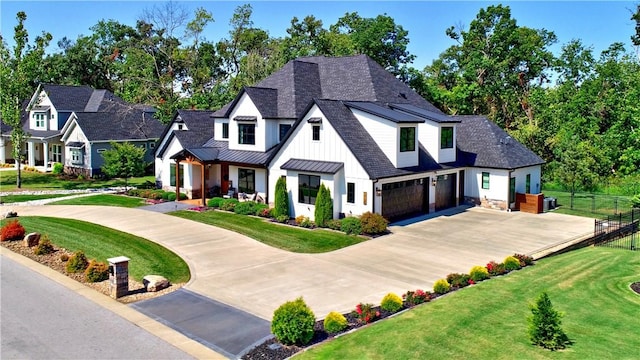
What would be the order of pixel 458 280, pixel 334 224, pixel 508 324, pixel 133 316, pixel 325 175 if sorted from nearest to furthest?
pixel 508 324
pixel 133 316
pixel 458 280
pixel 334 224
pixel 325 175

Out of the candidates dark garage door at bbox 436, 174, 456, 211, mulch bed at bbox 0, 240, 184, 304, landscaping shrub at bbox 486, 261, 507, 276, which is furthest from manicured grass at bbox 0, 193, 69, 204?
landscaping shrub at bbox 486, 261, 507, 276

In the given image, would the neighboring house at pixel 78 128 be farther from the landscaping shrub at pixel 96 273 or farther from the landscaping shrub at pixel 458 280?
the landscaping shrub at pixel 458 280

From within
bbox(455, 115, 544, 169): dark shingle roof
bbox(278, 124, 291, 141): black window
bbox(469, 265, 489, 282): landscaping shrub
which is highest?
bbox(278, 124, 291, 141): black window

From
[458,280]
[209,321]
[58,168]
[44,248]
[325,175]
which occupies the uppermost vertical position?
[325,175]

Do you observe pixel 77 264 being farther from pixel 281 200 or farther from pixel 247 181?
pixel 247 181

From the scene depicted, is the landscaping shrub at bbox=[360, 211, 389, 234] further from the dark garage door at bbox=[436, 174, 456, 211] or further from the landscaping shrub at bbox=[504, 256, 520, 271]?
the dark garage door at bbox=[436, 174, 456, 211]

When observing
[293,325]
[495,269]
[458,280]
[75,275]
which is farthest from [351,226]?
[293,325]

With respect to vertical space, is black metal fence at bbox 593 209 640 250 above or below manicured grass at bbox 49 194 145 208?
below

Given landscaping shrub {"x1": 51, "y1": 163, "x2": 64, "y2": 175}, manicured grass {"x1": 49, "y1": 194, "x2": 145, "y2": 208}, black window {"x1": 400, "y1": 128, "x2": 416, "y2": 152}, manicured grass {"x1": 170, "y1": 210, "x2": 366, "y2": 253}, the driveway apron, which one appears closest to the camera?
the driveway apron
